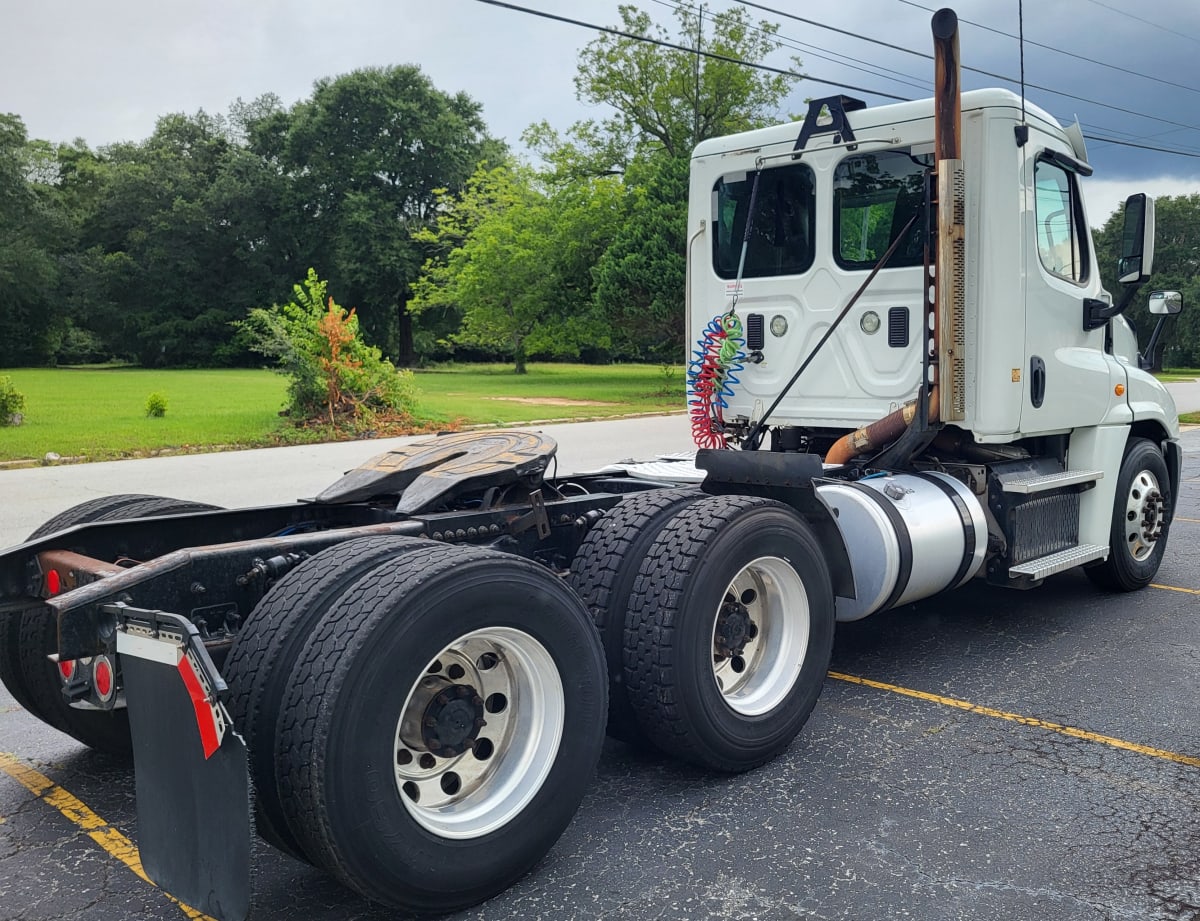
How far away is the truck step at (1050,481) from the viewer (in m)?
5.68

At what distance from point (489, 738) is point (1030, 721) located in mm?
2611

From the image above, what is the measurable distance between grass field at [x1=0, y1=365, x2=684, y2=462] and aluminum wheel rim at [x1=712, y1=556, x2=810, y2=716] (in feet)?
45.4

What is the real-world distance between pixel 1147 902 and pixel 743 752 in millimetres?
1381

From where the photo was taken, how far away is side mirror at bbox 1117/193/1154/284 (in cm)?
610

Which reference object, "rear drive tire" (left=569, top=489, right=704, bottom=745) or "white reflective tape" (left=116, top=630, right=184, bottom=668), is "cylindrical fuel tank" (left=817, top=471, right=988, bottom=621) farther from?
"white reflective tape" (left=116, top=630, right=184, bottom=668)

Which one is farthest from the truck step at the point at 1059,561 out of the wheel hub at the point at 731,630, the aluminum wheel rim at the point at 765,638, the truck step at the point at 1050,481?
the wheel hub at the point at 731,630

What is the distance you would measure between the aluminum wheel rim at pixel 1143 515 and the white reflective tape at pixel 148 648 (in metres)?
5.88

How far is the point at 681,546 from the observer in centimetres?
392

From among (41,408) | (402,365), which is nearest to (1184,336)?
(402,365)

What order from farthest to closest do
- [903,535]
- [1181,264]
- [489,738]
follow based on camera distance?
[1181,264]
[903,535]
[489,738]

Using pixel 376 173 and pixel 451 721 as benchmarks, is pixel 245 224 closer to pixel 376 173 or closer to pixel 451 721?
pixel 376 173

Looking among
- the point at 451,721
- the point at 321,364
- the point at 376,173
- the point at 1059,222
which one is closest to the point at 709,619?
the point at 451,721

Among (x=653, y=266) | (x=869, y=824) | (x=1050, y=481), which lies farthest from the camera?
(x=653, y=266)

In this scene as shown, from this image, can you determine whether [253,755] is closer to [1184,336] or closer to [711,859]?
[711,859]
